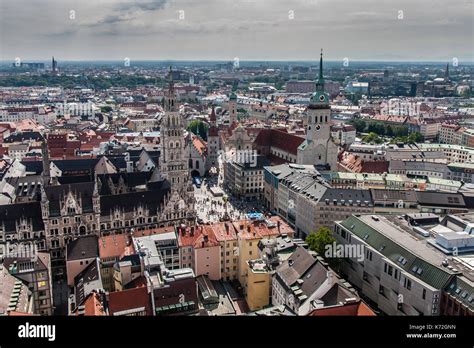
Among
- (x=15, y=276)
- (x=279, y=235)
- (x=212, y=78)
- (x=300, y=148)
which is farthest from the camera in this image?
(x=212, y=78)

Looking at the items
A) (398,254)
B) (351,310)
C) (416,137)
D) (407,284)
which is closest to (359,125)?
(416,137)

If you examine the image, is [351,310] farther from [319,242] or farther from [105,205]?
[105,205]

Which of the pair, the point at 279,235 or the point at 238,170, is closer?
the point at 279,235

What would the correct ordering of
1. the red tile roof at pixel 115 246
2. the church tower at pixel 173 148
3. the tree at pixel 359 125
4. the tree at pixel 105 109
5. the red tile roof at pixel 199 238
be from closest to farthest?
the red tile roof at pixel 115 246
the red tile roof at pixel 199 238
the church tower at pixel 173 148
the tree at pixel 359 125
the tree at pixel 105 109

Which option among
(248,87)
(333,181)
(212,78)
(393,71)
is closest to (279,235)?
(333,181)

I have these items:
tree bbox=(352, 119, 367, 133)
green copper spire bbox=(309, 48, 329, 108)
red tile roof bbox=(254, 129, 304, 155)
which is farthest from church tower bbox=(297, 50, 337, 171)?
tree bbox=(352, 119, 367, 133)

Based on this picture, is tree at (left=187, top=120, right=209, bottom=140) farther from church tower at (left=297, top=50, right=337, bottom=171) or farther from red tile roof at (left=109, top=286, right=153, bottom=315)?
red tile roof at (left=109, top=286, right=153, bottom=315)

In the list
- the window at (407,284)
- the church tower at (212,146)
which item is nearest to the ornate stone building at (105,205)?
the window at (407,284)

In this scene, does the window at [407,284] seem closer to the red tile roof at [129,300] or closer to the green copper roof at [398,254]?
the green copper roof at [398,254]
